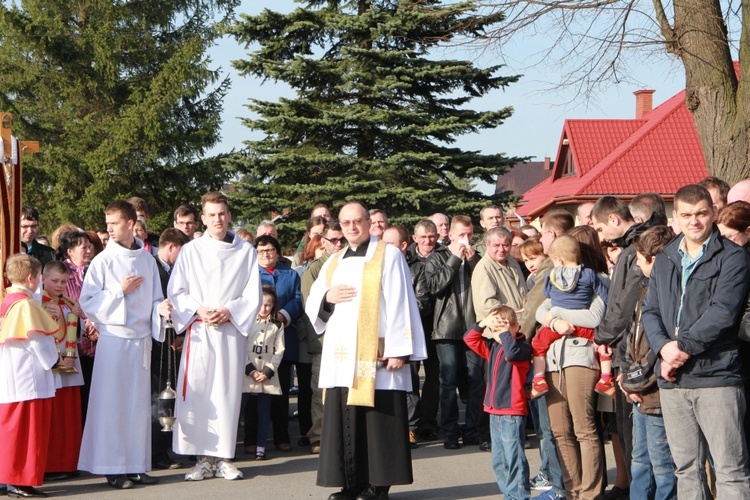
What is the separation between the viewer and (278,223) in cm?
2236

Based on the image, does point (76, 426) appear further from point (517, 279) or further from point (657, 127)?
point (657, 127)

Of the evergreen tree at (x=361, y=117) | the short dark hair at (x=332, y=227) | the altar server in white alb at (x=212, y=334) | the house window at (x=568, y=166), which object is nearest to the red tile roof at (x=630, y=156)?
the house window at (x=568, y=166)

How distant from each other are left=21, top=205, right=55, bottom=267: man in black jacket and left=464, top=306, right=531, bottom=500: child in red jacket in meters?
4.76

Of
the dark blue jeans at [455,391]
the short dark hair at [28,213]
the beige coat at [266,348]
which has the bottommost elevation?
the dark blue jeans at [455,391]

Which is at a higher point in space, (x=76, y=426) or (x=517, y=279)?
(x=517, y=279)

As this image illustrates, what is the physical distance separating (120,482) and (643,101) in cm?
3627

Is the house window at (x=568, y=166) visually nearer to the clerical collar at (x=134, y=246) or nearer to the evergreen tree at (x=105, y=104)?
the evergreen tree at (x=105, y=104)

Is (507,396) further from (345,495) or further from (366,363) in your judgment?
(345,495)

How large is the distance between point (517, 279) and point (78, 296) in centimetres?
399

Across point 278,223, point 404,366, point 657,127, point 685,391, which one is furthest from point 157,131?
point 685,391

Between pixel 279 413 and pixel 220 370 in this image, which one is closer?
pixel 220 370

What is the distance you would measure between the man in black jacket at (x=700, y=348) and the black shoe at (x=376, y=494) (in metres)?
2.40

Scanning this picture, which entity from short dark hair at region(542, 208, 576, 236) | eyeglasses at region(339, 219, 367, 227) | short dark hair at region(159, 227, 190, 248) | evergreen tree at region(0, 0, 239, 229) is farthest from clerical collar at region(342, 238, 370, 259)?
evergreen tree at region(0, 0, 239, 229)

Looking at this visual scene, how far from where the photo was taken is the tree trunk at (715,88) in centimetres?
1177
